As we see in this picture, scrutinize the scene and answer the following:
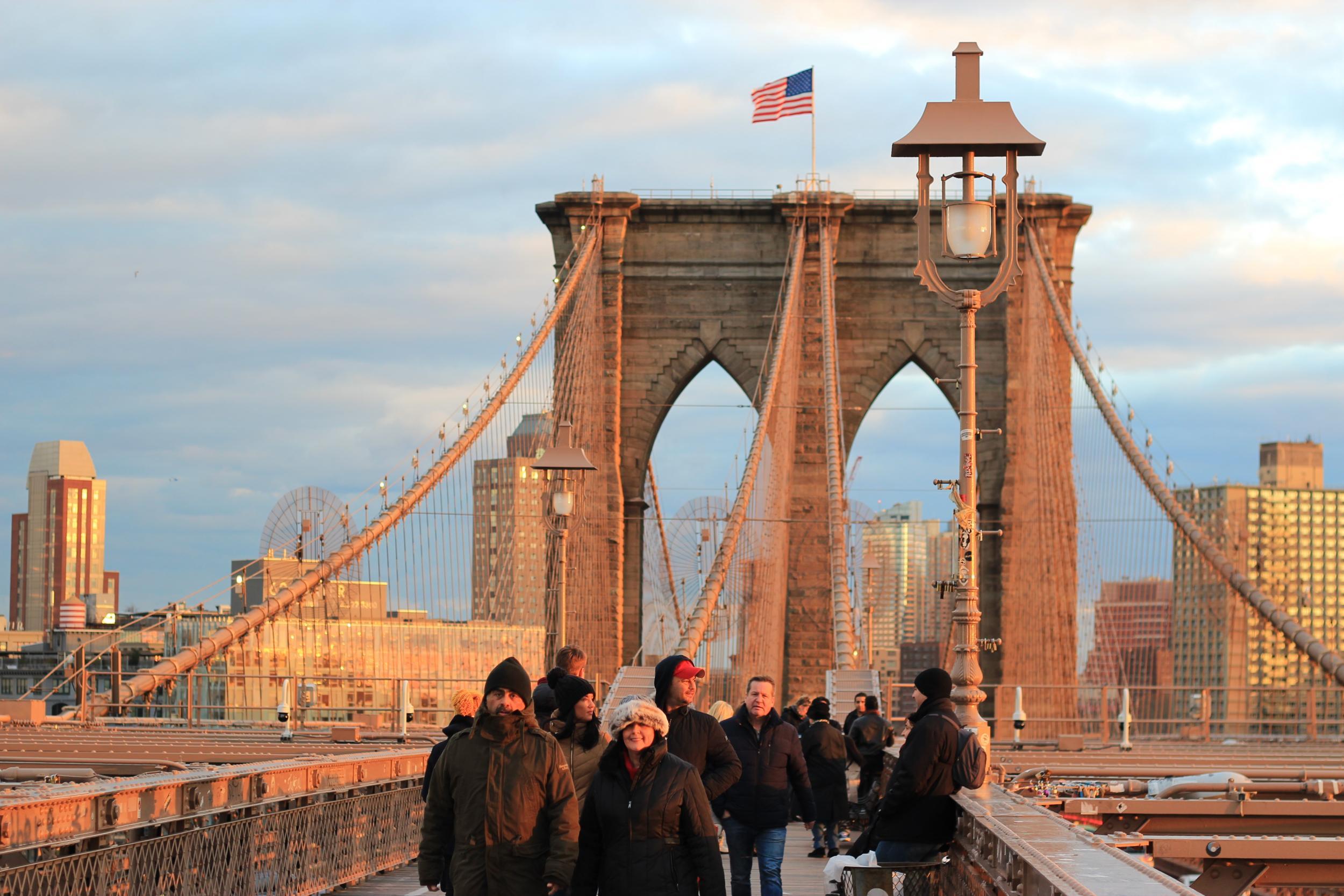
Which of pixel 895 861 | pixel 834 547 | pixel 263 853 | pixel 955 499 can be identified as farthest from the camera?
pixel 834 547

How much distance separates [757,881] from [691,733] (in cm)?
486

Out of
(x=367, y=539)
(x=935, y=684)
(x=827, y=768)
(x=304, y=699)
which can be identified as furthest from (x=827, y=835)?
(x=367, y=539)

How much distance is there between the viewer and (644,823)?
24.2ft

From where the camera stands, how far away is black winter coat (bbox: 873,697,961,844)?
29.0 ft

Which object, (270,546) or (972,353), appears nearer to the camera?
(972,353)

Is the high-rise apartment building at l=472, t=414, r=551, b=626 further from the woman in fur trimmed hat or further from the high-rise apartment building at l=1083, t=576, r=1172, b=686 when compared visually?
the woman in fur trimmed hat

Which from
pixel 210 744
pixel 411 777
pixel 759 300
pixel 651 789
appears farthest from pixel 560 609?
pixel 759 300

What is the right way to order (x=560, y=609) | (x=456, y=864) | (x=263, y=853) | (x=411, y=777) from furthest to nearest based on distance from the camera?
(x=560, y=609)
(x=411, y=777)
(x=263, y=853)
(x=456, y=864)

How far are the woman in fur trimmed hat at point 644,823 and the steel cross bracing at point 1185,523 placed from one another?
773 inches

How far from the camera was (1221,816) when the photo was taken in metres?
10.8

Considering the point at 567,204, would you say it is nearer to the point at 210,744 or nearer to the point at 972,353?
the point at 210,744

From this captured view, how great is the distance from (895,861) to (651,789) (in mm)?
1926

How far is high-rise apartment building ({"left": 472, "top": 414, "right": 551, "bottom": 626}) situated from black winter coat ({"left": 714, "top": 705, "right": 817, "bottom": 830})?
19.8m

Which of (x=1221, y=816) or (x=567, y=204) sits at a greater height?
(x=567, y=204)
